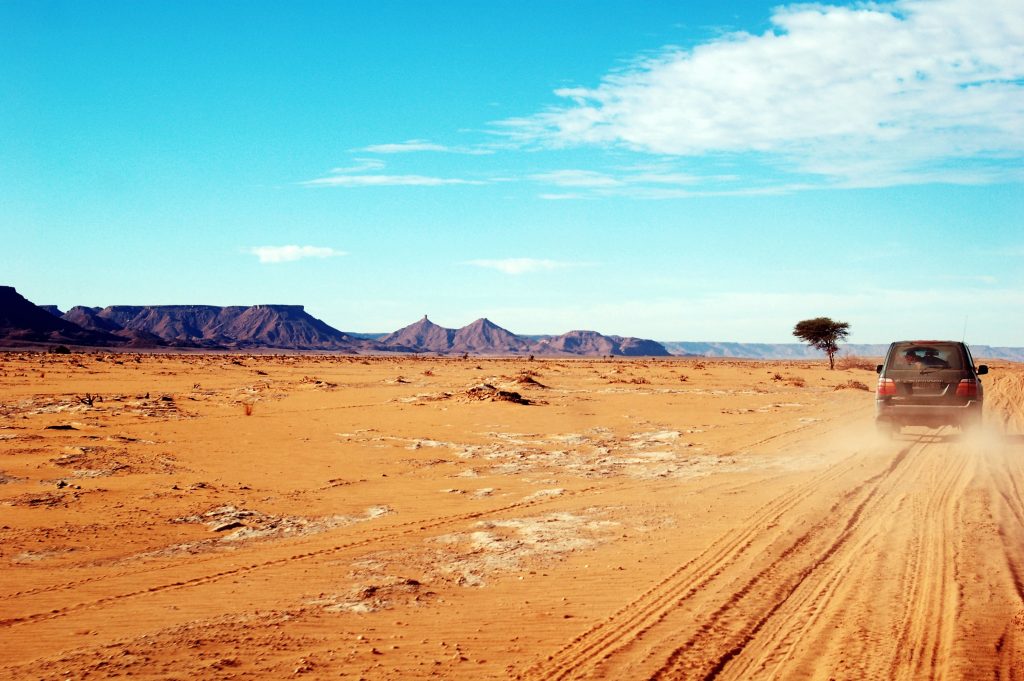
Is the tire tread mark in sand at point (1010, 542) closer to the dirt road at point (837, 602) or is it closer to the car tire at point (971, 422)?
the dirt road at point (837, 602)

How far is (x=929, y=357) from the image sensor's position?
15.6 metres

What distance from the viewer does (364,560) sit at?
789 centimetres

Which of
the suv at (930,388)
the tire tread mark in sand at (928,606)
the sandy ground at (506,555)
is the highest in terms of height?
the suv at (930,388)

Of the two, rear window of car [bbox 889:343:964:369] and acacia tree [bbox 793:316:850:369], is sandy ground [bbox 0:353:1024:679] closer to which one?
rear window of car [bbox 889:343:964:369]

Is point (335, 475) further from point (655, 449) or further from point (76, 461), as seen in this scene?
point (655, 449)

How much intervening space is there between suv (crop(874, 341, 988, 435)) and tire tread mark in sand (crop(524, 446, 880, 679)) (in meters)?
7.60

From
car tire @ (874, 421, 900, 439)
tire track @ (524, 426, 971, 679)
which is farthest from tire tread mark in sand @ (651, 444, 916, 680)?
car tire @ (874, 421, 900, 439)

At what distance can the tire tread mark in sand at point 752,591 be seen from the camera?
16.5ft

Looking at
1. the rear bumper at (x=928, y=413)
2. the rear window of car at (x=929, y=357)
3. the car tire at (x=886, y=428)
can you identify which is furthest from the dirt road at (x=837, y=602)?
the rear window of car at (x=929, y=357)

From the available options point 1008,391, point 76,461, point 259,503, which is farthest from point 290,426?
point 1008,391

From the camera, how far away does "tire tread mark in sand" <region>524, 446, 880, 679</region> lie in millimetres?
5215

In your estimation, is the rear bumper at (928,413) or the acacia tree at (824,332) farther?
the acacia tree at (824,332)

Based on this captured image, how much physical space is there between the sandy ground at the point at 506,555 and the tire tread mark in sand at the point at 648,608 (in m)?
0.04

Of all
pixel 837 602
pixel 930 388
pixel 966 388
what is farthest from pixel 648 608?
pixel 966 388
